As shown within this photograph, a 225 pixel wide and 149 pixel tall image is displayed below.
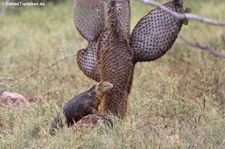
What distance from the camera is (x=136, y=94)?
20.4 feet

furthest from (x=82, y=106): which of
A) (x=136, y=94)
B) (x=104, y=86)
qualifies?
(x=136, y=94)

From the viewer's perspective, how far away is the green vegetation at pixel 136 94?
182 inches

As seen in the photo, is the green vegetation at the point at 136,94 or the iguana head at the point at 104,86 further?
the iguana head at the point at 104,86

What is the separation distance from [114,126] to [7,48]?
16.5 feet

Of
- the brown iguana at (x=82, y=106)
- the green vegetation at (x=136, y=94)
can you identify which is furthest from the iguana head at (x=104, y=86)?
the green vegetation at (x=136, y=94)

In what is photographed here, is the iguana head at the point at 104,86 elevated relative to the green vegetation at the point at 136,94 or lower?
elevated

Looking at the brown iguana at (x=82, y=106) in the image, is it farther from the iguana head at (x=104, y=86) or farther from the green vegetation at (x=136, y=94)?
the green vegetation at (x=136, y=94)

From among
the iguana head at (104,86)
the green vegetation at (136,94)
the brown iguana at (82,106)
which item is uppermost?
the iguana head at (104,86)

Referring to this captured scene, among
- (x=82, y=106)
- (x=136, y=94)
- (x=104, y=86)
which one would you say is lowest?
(x=136, y=94)

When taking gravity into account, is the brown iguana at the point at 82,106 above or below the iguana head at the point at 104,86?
below

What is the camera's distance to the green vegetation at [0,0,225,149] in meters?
4.63

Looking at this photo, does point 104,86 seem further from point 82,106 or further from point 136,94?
point 136,94

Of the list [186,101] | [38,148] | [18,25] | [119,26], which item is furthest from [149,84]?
[18,25]

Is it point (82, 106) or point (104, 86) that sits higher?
point (104, 86)
